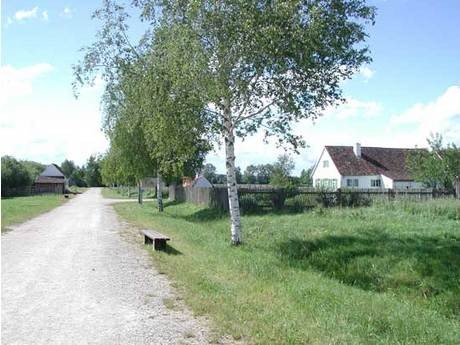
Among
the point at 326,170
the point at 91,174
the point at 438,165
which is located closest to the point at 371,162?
the point at 326,170

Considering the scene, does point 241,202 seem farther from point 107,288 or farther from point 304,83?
point 107,288

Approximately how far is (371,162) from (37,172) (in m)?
69.5

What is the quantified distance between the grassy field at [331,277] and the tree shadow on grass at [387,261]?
22 millimetres

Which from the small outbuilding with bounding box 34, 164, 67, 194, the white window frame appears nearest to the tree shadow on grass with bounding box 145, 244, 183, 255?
the white window frame

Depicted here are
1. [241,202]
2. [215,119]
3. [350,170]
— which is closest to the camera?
[215,119]

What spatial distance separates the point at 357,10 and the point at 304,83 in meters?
2.49

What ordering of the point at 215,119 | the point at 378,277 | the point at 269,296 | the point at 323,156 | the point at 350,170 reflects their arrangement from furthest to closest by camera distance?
the point at 323,156 < the point at 350,170 < the point at 215,119 < the point at 378,277 < the point at 269,296

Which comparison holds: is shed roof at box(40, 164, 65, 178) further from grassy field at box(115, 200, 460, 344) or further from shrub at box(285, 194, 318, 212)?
grassy field at box(115, 200, 460, 344)

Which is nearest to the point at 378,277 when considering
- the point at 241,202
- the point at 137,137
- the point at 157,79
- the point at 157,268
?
the point at 157,268

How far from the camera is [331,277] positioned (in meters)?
11.9

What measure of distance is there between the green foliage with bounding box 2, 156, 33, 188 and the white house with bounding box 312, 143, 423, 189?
4513 cm

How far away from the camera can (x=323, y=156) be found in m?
67.6

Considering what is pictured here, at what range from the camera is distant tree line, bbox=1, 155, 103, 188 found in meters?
80.4

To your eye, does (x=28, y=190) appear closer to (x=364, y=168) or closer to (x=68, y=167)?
(x=364, y=168)
